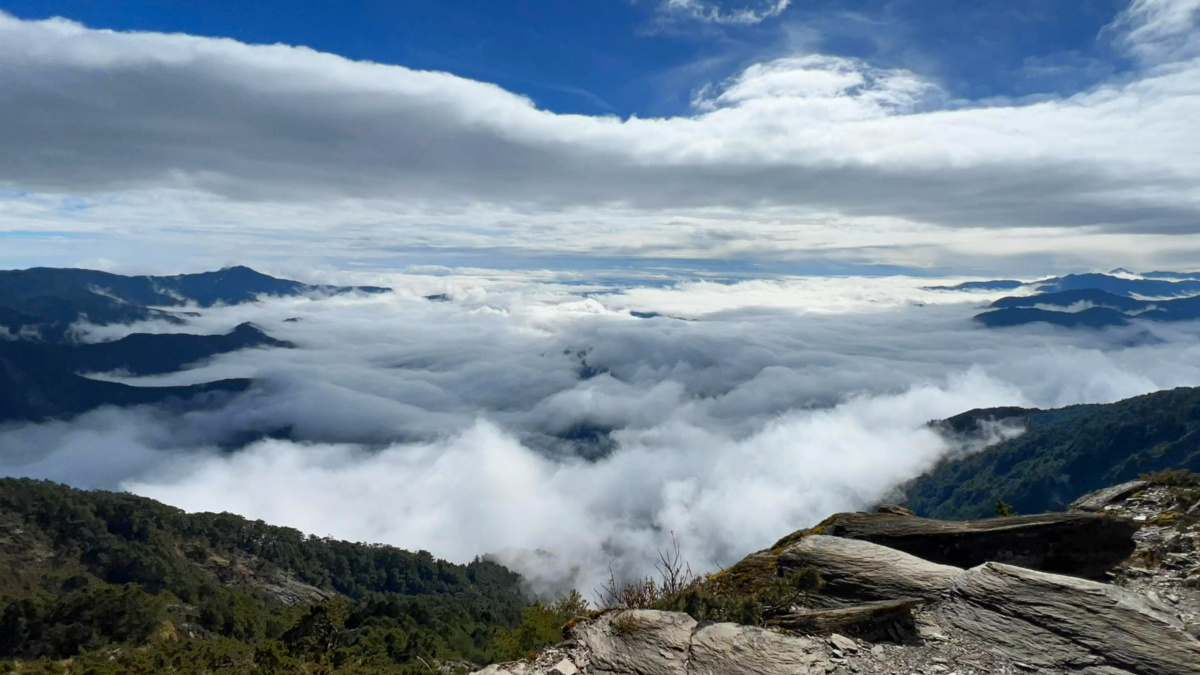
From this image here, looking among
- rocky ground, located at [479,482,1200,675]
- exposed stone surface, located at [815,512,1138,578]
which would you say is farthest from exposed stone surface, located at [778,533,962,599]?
exposed stone surface, located at [815,512,1138,578]

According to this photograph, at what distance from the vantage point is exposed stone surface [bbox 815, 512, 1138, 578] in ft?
44.6

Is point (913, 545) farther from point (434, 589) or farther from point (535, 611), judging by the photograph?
point (434, 589)

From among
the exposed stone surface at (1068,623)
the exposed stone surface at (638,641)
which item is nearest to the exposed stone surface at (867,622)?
the exposed stone surface at (1068,623)

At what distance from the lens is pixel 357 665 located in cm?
1800

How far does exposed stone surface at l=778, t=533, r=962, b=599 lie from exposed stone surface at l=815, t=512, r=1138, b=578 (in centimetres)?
203

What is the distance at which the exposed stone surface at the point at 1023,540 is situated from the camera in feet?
44.6

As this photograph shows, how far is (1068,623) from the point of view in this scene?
1059 centimetres

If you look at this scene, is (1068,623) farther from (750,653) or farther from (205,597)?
(205,597)

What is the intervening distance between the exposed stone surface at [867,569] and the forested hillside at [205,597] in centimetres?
891

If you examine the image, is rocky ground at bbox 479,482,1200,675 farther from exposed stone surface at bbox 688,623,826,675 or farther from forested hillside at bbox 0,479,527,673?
forested hillside at bbox 0,479,527,673

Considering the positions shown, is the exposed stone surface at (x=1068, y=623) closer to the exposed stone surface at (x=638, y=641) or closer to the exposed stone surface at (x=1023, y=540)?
the exposed stone surface at (x=1023, y=540)

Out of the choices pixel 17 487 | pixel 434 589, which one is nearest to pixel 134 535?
pixel 17 487

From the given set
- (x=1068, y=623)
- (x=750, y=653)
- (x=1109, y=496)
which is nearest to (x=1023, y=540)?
(x=1068, y=623)

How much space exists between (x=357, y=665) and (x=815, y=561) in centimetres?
1389
